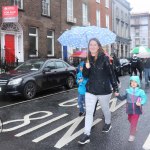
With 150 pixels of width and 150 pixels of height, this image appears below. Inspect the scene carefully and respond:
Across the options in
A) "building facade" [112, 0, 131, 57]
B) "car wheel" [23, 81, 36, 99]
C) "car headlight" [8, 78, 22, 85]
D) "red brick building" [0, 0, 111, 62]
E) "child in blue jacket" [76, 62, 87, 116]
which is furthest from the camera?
"building facade" [112, 0, 131, 57]

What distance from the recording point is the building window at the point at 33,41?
818 inches

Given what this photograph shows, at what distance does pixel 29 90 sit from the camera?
11.3 meters

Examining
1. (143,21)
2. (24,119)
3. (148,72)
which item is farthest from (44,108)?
(143,21)

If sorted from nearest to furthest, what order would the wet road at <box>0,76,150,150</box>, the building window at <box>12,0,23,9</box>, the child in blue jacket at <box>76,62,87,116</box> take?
the wet road at <box>0,76,150,150</box>
the child in blue jacket at <box>76,62,87,116</box>
the building window at <box>12,0,23,9</box>

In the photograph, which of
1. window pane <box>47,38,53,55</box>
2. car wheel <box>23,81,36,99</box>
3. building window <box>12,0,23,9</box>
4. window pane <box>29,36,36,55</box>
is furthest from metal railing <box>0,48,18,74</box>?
car wheel <box>23,81,36,99</box>

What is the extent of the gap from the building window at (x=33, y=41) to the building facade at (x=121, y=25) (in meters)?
19.5

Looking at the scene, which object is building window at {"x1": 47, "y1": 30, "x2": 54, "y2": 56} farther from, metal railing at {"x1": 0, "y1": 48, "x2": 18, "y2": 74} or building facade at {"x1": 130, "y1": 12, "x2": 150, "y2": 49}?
building facade at {"x1": 130, "y1": 12, "x2": 150, "y2": 49}

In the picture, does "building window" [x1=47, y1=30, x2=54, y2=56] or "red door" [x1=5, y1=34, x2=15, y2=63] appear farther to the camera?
"building window" [x1=47, y1=30, x2=54, y2=56]

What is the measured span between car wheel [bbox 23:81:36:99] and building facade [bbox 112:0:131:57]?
2896 cm

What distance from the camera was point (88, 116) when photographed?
572 cm

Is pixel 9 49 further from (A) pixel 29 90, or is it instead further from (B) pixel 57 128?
(B) pixel 57 128

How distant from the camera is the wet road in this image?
→ 5.61 metres

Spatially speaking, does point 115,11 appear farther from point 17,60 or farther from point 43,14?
point 17,60

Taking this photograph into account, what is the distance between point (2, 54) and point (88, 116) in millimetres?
13528
